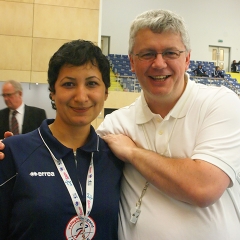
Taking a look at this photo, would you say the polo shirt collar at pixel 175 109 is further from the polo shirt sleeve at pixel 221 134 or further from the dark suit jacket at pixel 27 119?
the dark suit jacket at pixel 27 119

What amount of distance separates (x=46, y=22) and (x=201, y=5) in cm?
793

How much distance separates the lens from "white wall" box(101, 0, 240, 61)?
43.7 ft

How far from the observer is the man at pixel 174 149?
54.8 inches

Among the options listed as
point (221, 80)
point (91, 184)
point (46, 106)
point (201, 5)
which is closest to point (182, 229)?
point (91, 184)

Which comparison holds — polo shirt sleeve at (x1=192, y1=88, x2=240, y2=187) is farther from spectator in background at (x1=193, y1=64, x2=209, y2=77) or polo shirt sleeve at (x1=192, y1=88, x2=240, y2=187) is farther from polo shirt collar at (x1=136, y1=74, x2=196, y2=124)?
spectator in background at (x1=193, y1=64, x2=209, y2=77)

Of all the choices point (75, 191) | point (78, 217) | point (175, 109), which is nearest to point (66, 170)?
point (75, 191)

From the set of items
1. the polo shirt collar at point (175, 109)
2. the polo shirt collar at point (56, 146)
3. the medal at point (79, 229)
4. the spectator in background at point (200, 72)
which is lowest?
the medal at point (79, 229)

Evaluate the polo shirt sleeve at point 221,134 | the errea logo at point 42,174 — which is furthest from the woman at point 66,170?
the polo shirt sleeve at point 221,134

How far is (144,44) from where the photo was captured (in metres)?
1.55

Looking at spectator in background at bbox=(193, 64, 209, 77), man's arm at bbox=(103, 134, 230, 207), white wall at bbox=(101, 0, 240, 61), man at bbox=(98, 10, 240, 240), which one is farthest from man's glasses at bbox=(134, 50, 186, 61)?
white wall at bbox=(101, 0, 240, 61)

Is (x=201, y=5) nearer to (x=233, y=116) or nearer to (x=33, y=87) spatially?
(x=33, y=87)

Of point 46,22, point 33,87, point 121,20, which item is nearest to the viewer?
point 33,87

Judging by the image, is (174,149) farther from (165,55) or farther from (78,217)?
(78,217)

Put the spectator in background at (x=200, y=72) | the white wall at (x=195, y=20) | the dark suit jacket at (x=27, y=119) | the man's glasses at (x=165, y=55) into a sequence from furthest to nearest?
the white wall at (x=195, y=20) → the spectator in background at (x=200, y=72) → the dark suit jacket at (x=27, y=119) → the man's glasses at (x=165, y=55)
